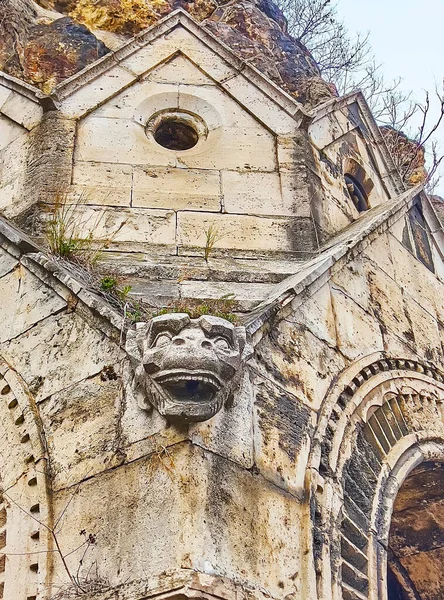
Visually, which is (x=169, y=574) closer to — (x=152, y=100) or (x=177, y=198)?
(x=177, y=198)

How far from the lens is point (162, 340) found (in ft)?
16.6

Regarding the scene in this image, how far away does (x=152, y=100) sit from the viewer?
872 centimetres

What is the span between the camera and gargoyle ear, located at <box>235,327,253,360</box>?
5184mm

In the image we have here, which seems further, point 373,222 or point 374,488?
point 373,222

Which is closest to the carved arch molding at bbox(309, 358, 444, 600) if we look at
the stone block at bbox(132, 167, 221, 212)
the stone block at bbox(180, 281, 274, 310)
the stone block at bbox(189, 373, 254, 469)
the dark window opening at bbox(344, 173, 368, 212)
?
A: the stone block at bbox(189, 373, 254, 469)

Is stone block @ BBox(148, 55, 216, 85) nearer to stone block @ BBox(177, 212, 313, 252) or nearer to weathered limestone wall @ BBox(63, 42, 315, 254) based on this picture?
weathered limestone wall @ BBox(63, 42, 315, 254)

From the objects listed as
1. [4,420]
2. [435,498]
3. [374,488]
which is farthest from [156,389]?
[435,498]

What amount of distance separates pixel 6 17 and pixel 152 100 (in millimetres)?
2885

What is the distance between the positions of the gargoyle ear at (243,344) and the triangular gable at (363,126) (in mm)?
4178

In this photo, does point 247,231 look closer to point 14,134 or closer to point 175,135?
point 175,135

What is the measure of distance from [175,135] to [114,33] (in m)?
3.86

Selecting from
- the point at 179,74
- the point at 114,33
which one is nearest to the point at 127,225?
the point at 179,74

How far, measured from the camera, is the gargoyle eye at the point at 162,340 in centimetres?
502

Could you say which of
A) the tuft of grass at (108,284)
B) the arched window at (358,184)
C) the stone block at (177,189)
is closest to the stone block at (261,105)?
the arched window at (358,184)
